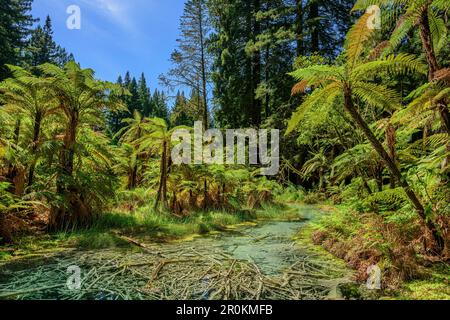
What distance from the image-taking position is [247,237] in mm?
6281

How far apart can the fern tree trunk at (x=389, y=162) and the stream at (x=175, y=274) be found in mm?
1176

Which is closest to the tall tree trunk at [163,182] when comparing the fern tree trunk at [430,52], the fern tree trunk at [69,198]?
the fern tree trunk at [69,198]

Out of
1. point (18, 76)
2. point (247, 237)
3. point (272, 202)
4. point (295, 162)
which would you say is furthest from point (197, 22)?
point (247, 237)

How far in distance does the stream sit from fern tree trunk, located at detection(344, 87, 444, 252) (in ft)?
3.86

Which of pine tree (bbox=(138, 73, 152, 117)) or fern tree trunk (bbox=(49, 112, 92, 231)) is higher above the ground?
pine tree (bbox=(138, 73, 152, 117))

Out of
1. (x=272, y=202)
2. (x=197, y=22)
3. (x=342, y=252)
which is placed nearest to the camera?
(x=342, y=252)

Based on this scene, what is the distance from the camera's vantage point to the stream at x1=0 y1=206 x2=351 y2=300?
312 centimetres

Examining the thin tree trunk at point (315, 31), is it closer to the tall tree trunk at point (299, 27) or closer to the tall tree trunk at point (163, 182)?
the tall tree trunk at point (299, 27)

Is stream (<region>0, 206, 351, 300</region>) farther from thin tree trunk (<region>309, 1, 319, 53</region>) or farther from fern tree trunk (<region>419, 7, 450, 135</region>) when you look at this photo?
thin tree trunk (<region>309, 1, 319, 53</region>)

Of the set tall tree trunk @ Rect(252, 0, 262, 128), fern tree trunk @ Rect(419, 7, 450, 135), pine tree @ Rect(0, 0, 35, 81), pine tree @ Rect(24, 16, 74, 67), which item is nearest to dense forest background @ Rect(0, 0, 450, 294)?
fern tree trunk @ Rect(419, 7, 450, 135)

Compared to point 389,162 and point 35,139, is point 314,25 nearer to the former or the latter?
point 389,162

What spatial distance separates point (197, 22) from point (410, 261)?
18132 mm

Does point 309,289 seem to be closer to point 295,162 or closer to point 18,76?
point 18,76

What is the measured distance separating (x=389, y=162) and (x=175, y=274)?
297cm
